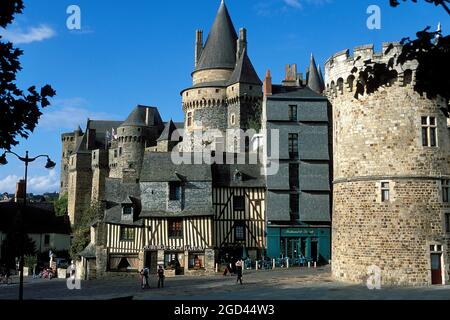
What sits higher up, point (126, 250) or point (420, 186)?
point (420, 186)

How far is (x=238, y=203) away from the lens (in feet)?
109

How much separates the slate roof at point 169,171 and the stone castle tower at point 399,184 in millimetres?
13474

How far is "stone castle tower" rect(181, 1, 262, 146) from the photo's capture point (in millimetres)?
47344

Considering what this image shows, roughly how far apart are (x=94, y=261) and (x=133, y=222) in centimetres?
341

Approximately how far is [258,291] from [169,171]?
15.1 metres

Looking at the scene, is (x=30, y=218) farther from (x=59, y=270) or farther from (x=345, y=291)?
(x=345, y=291)

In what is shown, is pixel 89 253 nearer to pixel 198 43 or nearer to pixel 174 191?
pixel 174 191

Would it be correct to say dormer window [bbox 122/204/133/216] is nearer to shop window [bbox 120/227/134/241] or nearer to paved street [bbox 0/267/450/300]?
shop window [bbox 120/227/134/241]


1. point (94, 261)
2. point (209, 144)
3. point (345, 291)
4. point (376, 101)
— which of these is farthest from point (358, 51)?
point (209, 144)

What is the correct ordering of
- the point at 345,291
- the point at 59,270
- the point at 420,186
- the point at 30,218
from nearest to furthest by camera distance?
the point at 345,291 < the point at 420,186 < the point at 59,270 < the point at 30,218

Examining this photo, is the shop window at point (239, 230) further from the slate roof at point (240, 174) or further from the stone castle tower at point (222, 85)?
the stone castle tower at point (222, 85)

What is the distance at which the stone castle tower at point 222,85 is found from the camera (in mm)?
47344

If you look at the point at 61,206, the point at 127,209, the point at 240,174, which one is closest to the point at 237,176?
the point at 240,174

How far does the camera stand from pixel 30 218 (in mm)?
51938
